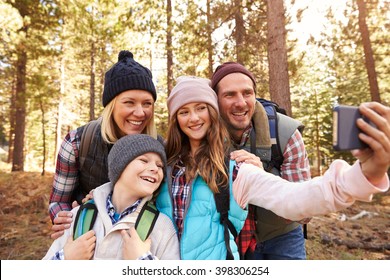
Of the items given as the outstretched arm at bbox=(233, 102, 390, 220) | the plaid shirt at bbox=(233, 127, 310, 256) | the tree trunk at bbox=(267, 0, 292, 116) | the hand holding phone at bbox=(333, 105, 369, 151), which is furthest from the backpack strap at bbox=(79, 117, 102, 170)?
the tree trunk at bbox=(267, 0, 292, 116)

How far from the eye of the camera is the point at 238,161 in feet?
7.64

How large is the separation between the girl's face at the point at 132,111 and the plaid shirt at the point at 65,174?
54 centimetres

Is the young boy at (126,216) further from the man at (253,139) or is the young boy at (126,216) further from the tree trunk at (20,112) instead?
the tree trunk at (20,112)

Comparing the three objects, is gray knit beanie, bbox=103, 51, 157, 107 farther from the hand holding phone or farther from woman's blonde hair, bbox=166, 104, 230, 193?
the hand holding phone

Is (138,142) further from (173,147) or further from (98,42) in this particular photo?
(98,42)

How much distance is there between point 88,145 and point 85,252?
3.78ft

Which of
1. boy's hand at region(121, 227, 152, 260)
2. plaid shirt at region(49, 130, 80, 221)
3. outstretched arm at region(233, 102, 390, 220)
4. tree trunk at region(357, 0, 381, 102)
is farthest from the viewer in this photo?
tree trunk at region(357, 0, 381, 102)

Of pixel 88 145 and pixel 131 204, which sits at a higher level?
pixel 88 145

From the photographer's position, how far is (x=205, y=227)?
222 cm

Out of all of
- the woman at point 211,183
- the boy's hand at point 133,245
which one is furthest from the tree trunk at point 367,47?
the boy's hand at point 133,245

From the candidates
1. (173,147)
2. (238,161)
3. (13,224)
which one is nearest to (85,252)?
(173,147)

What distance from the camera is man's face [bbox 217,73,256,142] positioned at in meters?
2.84

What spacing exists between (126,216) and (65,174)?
1.10 metres

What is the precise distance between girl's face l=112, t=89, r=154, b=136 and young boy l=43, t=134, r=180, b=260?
15.9 inches
